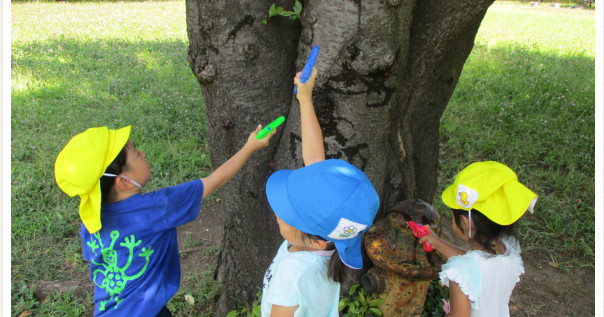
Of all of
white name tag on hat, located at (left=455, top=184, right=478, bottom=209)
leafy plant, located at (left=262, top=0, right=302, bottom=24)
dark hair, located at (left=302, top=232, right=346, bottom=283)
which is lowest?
dark hair, located at (left=302, top=232, right=346, bottom=283)

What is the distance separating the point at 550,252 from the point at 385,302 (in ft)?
5.95

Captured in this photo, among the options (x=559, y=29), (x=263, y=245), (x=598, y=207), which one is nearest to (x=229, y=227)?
(x=263, y=245)

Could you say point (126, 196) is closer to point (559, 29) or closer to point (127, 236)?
point (127, 236)

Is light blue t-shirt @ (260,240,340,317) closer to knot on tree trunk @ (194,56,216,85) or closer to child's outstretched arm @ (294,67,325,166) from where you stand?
child's outstretched arm @ (294,67,325,166)

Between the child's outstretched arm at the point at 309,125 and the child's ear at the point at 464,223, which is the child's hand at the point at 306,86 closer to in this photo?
the child's outstretched arm at the point at 309,125

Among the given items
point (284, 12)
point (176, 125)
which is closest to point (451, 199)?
point (284, 12)

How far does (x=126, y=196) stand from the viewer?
172 centimetres

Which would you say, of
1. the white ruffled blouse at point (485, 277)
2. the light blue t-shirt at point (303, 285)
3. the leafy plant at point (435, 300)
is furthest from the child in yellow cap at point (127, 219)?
the leafy plant at point (435, 300)

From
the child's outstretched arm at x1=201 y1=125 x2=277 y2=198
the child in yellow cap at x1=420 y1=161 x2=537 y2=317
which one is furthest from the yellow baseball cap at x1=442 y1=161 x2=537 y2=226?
the child's outstretched arm at x1=201 y1=125 x2=277 y2=198

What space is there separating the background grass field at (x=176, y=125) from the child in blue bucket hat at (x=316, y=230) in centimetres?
147

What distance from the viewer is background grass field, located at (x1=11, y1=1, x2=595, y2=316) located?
321 cm

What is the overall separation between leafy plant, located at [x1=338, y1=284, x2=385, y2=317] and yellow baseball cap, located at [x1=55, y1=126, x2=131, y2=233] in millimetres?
1234

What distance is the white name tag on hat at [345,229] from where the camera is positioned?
1361 mm

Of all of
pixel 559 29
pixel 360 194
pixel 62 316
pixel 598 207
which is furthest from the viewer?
pixel 559 29
